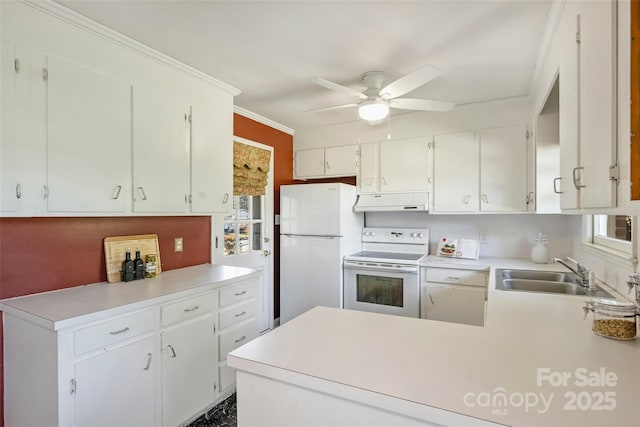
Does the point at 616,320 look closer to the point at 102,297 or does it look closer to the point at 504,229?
the point at 504,229

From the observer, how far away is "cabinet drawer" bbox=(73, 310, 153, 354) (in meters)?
1.49

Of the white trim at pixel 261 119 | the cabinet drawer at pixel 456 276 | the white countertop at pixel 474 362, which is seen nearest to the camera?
the white countertop at pixel 474 362

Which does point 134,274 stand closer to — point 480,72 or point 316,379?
point 316,379

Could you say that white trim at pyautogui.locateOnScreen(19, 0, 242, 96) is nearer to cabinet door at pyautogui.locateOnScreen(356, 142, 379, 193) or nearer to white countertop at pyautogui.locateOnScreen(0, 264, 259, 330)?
white countertop at pyautogui.locateOnScreen(0, 264, 259, 330)

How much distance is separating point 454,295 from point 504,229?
956 mm

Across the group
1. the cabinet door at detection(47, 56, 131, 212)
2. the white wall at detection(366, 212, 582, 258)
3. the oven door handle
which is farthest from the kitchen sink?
the cabinet door at detection(47, 56, 131, 212)

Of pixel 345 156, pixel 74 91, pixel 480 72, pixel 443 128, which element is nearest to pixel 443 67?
pixel 480 72

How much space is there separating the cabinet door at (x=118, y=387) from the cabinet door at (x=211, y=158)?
1.08 meters

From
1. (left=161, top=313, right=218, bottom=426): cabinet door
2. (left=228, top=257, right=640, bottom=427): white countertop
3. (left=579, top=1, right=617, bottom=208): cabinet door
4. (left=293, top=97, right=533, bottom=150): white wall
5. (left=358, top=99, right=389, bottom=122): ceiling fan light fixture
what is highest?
(left=293, top=97, right=533, bottom=150): white wall

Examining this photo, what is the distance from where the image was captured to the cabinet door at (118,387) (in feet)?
4.95

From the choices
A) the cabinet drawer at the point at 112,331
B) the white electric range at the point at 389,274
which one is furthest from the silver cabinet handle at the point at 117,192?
the white electric range at the point at 389,274

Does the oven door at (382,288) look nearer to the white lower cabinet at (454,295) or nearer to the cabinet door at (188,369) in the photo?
the white lower cabinet at (454,295)

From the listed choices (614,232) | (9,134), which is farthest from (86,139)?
(614,232)

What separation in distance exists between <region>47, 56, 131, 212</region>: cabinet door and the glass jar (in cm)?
247
